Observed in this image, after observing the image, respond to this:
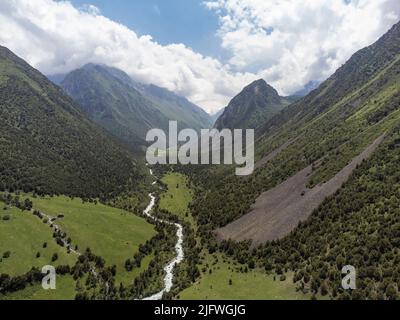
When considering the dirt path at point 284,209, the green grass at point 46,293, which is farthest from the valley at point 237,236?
the dirt path at point 284,209

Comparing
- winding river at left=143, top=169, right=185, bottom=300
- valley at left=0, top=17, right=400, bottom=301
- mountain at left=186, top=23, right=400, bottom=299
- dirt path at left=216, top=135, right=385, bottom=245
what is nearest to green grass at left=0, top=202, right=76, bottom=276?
valley at left=0, top=17, right=400, bottom=301

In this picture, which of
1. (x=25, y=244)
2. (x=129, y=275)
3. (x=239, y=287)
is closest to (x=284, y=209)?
(x=239, y=287)

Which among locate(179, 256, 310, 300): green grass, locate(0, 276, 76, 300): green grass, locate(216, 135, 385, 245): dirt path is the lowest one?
locate(0, 276, 76, 300): green grass

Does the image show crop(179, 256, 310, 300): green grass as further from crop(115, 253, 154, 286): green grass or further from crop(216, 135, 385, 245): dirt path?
crop(216, 135, 385, 245): dirt path

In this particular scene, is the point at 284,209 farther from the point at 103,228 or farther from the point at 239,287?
the point at 103,228

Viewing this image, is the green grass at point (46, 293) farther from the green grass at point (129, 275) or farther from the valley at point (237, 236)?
the green grass at point (129, 275)
